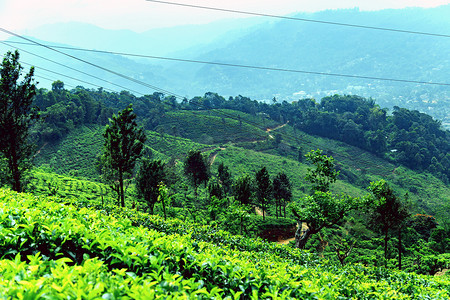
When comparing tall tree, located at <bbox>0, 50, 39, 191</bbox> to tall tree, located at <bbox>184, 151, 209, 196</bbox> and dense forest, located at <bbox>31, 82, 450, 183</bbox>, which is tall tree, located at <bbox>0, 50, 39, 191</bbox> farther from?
dense forest, located at <bbox>31, 82, 450, 183</bbox>

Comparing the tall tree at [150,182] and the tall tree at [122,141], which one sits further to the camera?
the tall tree at [150,182]

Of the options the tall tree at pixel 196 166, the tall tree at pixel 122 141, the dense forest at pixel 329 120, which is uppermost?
the dense forest at pixel 329 120

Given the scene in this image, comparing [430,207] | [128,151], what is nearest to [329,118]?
[430,207]

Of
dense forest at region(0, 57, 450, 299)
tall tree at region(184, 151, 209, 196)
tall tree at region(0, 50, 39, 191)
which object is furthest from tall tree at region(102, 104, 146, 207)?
tall tree at region(184, 151, 209, 196)

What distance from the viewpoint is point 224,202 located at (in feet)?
93.2

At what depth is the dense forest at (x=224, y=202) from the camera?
12.2ft

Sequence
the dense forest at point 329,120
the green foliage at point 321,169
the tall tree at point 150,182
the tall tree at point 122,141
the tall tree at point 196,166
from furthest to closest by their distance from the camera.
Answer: the dense forest at point 329,120 → the tall tree at point 196,166 → the tall tree at point 150,182 → the tall tree at point 122,141 → the green foliage at point 321,169

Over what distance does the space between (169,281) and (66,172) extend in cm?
5600

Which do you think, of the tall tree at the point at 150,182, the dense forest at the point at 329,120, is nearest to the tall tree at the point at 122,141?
the tall tree at the point at 150,182

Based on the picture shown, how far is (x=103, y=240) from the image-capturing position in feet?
12.0

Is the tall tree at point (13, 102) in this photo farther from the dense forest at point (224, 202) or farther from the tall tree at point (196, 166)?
the tall tree at point (196, 166)

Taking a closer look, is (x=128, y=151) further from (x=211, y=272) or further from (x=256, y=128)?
(x=256, y=128)

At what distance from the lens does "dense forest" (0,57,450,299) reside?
3.72 meters

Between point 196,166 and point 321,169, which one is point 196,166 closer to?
point 196,166
